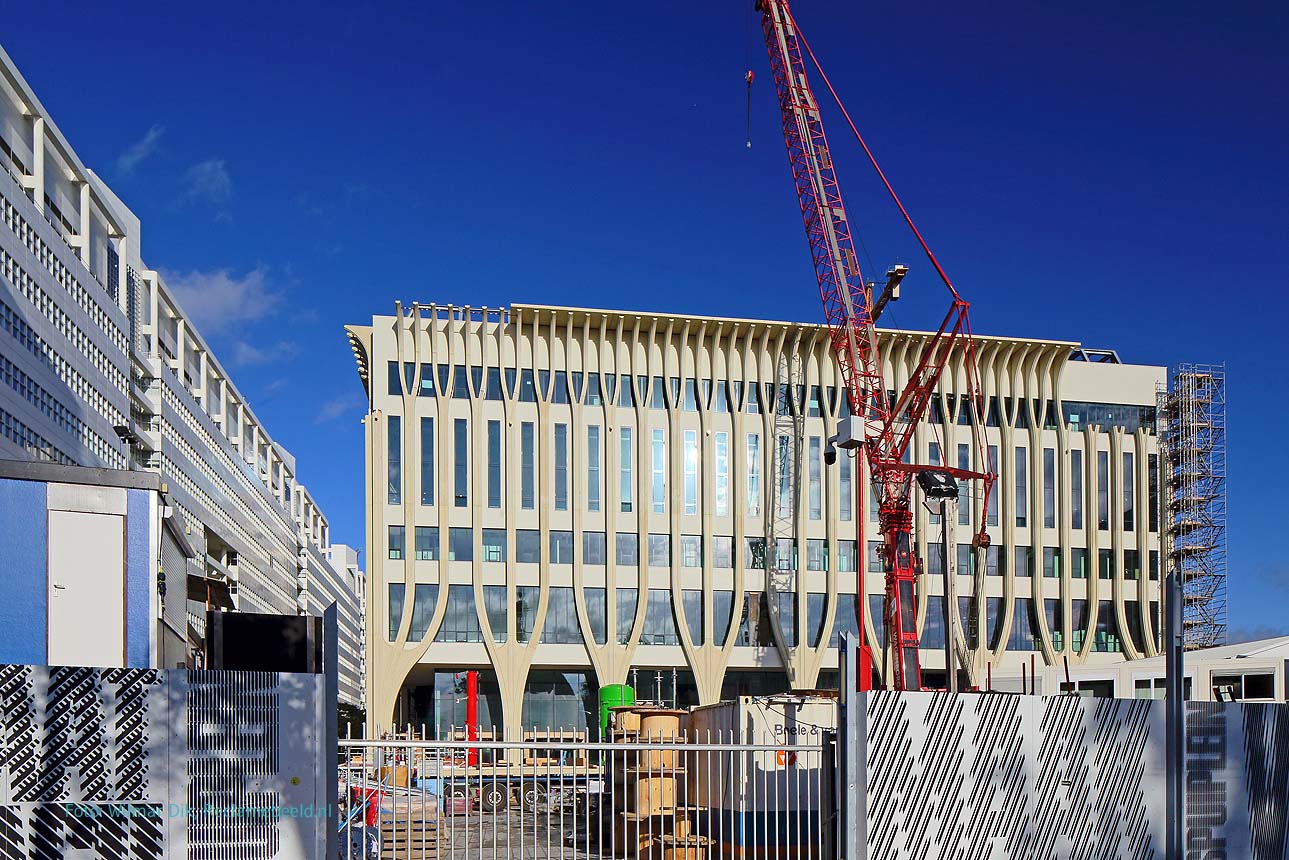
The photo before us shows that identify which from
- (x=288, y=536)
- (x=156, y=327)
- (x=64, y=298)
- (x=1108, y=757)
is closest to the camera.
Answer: (x=1108, y=757)

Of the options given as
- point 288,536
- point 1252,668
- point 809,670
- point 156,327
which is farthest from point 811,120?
point 288,536

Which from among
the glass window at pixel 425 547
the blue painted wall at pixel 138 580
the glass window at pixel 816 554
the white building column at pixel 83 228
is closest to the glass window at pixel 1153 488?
the glass window at pixel 816 554

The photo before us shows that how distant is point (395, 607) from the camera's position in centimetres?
6291

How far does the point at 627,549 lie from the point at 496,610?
7.60 metres

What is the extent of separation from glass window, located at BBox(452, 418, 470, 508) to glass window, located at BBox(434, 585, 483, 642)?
4.54 meters

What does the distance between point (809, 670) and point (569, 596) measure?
13.5 metres

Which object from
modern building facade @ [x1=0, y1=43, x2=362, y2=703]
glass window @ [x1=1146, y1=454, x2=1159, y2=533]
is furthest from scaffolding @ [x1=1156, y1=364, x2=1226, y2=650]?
modern building facade @ [x1=0, y1=43, x2=362, y2=703]

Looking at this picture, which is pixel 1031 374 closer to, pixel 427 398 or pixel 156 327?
pixel 427 398

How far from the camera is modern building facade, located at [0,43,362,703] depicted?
181ft

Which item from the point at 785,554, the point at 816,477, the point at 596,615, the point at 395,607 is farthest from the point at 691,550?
the point at 395,607

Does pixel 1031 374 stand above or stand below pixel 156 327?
below

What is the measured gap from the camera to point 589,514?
213 ft

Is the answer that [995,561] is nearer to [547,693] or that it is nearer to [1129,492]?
[1129,492]

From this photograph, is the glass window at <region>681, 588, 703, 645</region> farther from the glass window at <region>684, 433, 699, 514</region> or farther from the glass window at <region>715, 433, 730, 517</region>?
the glass window at <region>684, 433, 699, 514</region>
